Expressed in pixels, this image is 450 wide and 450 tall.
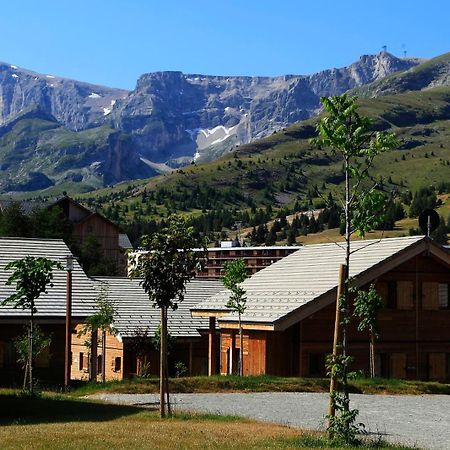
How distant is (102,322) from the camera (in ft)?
130

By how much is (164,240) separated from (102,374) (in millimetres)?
20886

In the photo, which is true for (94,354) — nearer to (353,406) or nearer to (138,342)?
(138,342)

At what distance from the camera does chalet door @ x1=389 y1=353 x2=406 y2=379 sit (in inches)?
1615

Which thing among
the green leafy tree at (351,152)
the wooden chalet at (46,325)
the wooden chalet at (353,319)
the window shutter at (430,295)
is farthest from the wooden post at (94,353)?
the green leafy tree at (351,152)

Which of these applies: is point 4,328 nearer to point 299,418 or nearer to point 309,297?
point 309,297

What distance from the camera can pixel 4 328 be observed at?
38.8 metres

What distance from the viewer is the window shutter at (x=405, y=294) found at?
137ft

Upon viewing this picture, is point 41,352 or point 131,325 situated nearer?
point 41,352

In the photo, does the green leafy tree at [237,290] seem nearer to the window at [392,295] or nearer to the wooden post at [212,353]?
the wooden post at [212,353]

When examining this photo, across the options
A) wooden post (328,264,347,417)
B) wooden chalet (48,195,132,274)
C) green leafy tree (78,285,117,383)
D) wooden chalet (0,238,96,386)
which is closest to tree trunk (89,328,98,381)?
green leafy tree (78,285,117,383)

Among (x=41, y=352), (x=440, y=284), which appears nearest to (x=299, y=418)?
(x=41, y=352)

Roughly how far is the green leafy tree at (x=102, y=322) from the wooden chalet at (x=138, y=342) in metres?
0.34

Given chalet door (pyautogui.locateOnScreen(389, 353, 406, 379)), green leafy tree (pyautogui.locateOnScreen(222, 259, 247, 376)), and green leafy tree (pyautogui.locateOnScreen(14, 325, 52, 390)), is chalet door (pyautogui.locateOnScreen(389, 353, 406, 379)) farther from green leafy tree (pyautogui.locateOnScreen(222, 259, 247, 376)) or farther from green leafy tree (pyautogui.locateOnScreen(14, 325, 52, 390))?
green leafy tree (pyautogui.locateOnScreen(14, 325, 52, 390))

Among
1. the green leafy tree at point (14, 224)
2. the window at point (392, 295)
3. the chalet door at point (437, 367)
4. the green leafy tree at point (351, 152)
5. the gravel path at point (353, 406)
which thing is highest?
the green leafy tree at point (14, 224)
